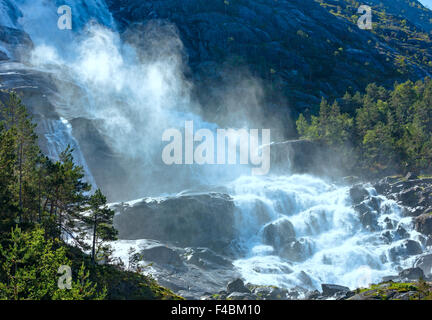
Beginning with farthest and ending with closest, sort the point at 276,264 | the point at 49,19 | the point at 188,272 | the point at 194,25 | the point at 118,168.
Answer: the point at 194,25 → the point at 49,19 → the point at 118,168 → the point at 276,264 → the point at 188,272

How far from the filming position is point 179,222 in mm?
60688

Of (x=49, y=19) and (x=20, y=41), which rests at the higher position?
(x=49, y=19)

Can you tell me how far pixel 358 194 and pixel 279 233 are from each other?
16.6 m

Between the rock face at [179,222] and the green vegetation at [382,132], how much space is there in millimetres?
37106

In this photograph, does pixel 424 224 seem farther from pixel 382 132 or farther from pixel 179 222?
pixel 179 222

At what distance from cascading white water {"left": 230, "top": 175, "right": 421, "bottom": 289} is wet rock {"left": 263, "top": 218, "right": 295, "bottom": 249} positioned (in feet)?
3.01

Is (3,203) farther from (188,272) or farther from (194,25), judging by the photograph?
(194,25)

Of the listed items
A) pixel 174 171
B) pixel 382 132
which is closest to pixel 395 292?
pixel 382 132

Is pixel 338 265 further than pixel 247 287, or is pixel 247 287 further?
pixel 338 265

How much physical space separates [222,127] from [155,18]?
185 feet

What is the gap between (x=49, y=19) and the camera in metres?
124
